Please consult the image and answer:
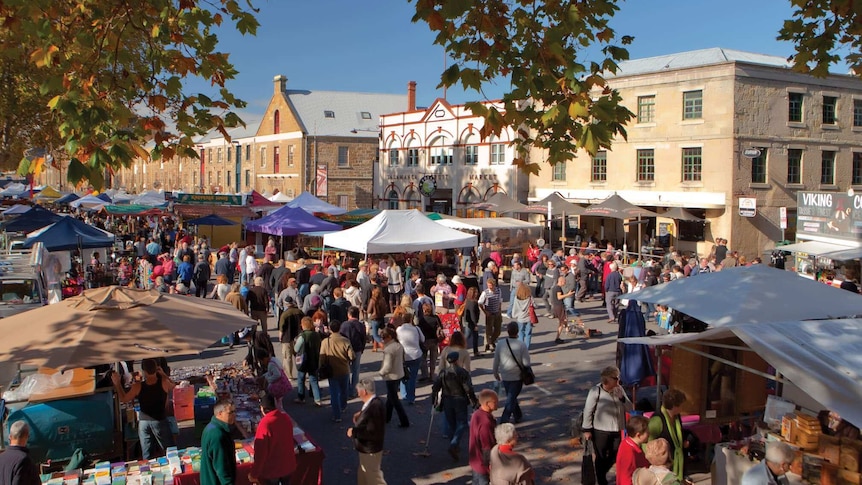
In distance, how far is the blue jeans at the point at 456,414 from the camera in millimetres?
8164

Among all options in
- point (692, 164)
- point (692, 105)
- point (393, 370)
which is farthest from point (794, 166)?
point (393, 370)

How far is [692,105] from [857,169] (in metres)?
8.39

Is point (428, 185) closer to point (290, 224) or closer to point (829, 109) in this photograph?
point (290, 224)

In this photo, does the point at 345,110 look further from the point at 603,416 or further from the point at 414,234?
the point at 603,416

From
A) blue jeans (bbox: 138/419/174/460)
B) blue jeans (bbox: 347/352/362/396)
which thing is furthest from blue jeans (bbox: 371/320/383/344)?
blue jeans (bbox: 138/419/174/460)

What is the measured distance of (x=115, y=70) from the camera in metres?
6.73

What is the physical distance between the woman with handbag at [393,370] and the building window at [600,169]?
25.0m

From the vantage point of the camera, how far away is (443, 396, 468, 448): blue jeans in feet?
26.8

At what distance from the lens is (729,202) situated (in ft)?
92.4

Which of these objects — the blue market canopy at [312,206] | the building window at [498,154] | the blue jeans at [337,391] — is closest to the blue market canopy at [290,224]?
the blue market canopy at [312,206]

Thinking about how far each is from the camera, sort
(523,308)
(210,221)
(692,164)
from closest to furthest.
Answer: (523,308)
(210,221)
(692,164)

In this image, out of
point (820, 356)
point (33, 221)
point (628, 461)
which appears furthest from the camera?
point (33, 221)

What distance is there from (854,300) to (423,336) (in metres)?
5.93

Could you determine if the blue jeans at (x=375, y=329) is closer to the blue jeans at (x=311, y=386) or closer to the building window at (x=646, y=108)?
the blue jeans at (x=311, y=386)
